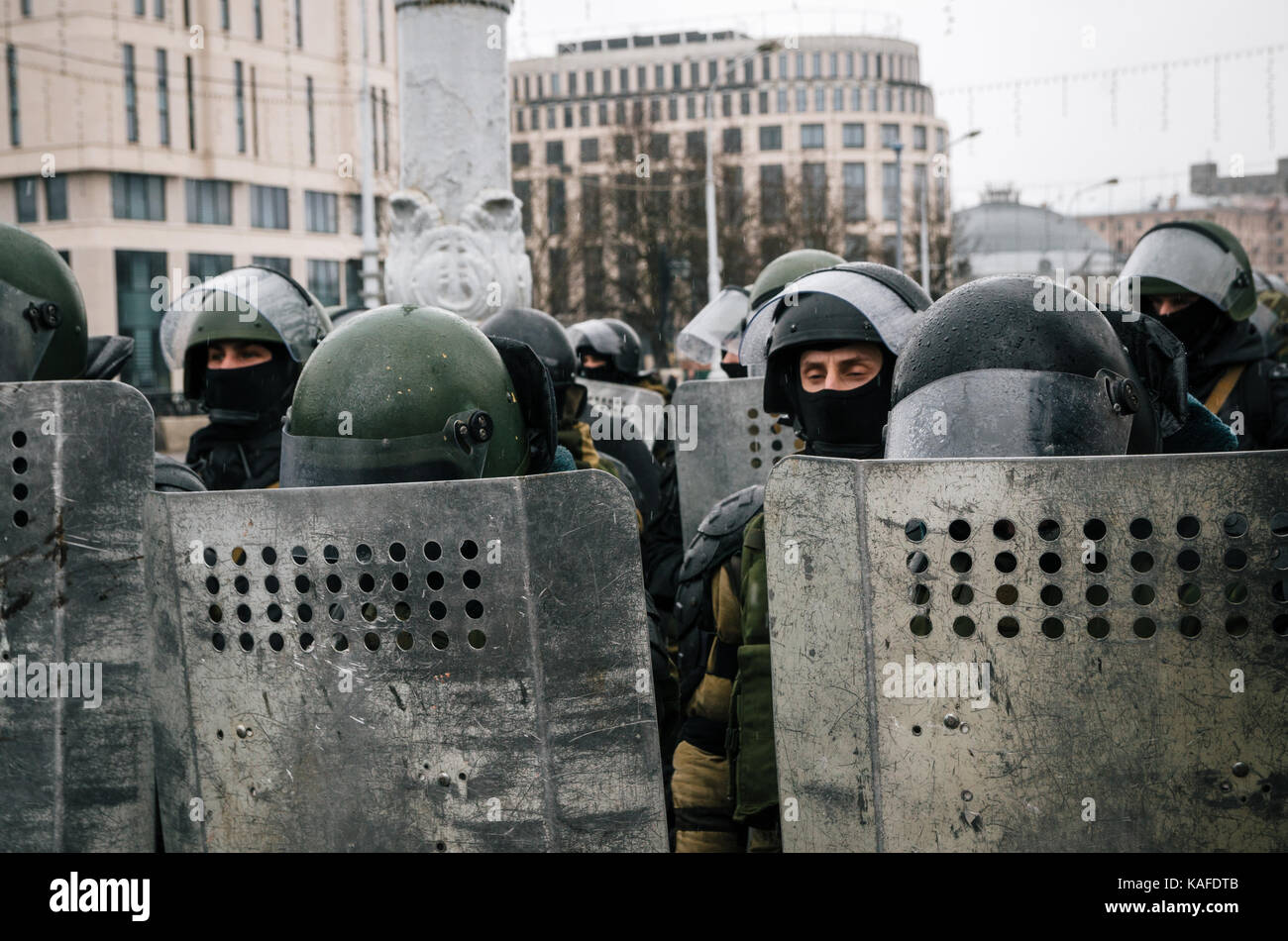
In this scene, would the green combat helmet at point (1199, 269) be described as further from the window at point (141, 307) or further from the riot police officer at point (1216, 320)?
the window at point (141, 307)

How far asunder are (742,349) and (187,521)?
2.51 metres

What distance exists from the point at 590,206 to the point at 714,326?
119 ft

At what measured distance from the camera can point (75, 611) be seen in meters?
2.51

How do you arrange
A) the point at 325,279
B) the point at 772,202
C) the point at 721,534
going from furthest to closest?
the point at 325,279, the point at 772,202, the point at 721,534

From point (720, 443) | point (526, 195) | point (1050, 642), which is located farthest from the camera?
point (526, 195)

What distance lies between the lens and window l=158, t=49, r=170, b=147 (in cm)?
4272

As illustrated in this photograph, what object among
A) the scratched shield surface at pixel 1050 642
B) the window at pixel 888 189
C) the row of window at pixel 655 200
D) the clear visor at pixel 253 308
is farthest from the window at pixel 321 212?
the scratched shield surface at pixel 1050 642

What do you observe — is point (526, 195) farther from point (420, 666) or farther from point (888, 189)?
point (888, 189)

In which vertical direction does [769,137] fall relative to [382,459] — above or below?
above

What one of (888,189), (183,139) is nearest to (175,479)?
(183,139)

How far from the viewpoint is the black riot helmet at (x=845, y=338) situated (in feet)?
10.9

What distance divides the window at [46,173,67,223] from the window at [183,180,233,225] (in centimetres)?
378

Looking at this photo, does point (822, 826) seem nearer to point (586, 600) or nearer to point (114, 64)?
point (586, 600)

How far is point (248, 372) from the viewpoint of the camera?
15.3ft
